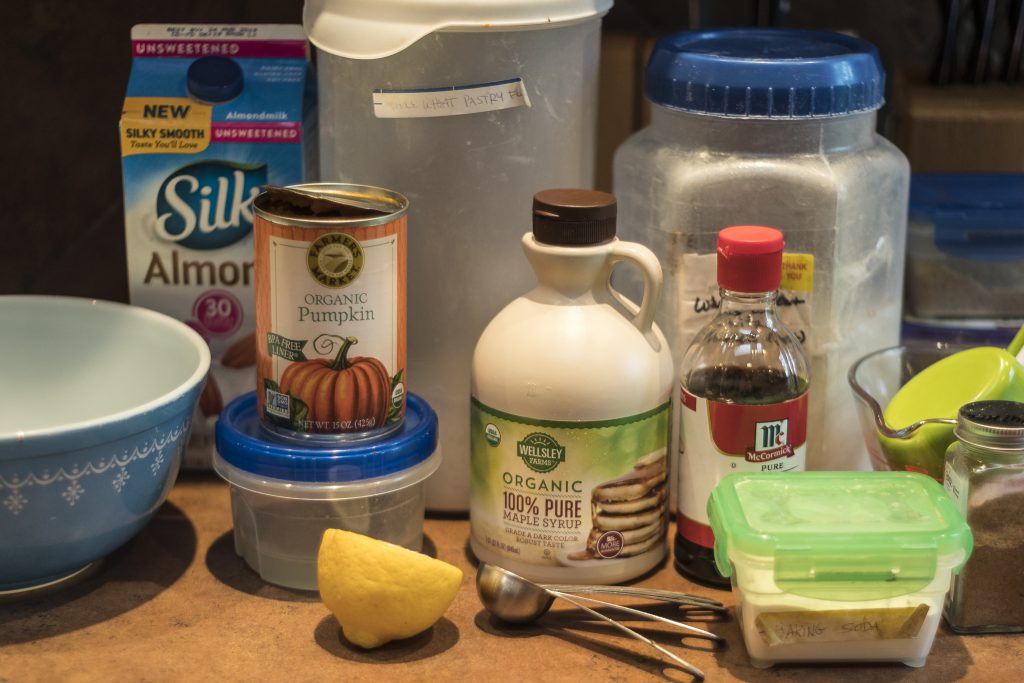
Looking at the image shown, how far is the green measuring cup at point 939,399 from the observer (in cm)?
88

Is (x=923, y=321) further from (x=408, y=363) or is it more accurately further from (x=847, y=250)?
(x=408, y=363)

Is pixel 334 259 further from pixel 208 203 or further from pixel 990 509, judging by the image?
pixel 990 509

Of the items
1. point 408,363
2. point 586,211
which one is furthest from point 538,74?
point 408,363

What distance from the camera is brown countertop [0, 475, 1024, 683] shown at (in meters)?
0.82

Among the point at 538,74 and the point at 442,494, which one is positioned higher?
the point at 538,74

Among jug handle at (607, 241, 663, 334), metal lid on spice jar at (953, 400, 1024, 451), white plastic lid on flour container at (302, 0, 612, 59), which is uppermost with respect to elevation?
white plastic lid on flour container at (302, 0, 612, 59)

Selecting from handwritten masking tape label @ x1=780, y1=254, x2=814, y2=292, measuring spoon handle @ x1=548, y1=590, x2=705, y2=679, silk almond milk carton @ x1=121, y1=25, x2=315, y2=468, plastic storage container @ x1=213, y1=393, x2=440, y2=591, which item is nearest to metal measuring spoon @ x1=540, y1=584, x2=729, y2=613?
measuring spoon handle @ x1=548, y1=590, x2=705, y2=679

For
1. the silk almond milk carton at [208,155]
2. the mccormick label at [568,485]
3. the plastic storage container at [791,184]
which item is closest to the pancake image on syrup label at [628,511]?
the mccormick label at [568,485]

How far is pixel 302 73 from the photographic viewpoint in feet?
3.33

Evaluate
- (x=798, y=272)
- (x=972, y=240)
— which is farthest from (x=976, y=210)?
(x=798, y=272)

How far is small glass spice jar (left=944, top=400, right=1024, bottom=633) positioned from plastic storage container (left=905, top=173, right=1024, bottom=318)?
261 millimetres

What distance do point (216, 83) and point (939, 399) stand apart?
1.82ft

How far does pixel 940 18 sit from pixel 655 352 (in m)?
0.47

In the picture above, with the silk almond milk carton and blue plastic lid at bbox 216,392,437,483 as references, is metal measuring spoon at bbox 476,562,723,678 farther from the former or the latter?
the silk almond milk carton
